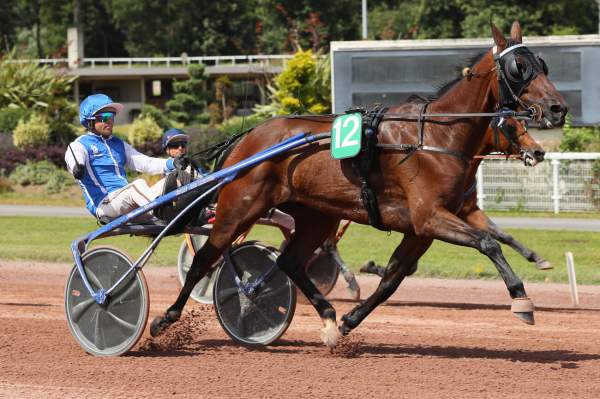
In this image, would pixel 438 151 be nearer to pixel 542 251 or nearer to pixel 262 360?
pixel 262 360

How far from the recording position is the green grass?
505 inches

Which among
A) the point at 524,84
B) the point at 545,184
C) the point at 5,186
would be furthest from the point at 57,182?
the point at 524,84

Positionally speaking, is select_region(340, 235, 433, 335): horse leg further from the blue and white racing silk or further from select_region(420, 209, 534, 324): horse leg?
the blue and white racing silk

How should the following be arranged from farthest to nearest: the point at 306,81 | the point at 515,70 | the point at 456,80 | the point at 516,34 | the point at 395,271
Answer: the point at 306,81
the point at 395,271
the point at 456,80
the point at 516,34
the point at 515,70

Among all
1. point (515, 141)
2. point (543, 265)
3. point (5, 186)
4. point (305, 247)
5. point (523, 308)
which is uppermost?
point (515, 141)

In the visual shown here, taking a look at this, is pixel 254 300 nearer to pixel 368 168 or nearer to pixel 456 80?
pixel 368 168

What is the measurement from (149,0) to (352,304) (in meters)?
50.9

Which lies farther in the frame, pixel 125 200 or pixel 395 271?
pixel 125 200

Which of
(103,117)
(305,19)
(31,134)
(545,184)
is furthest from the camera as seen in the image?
(305,19)

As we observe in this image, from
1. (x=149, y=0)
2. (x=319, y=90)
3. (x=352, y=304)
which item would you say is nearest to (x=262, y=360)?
(x=352, y=304)

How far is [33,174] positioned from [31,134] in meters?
2.00

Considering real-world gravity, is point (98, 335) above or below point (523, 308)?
below

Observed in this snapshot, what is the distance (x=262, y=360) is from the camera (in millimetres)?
7234

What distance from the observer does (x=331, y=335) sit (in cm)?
742
